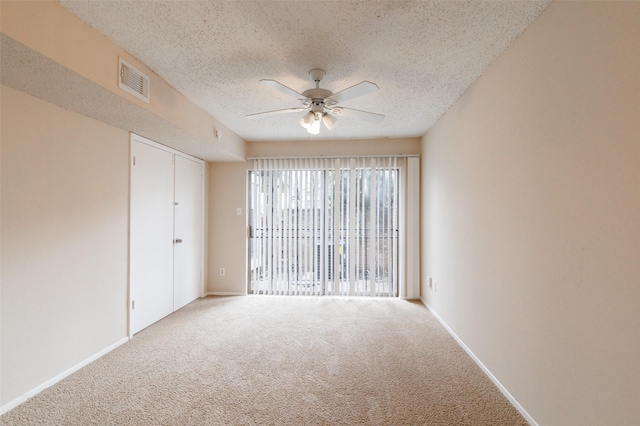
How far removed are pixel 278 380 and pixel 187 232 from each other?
2.70 meters

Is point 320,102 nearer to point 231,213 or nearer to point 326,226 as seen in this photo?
point 326,226

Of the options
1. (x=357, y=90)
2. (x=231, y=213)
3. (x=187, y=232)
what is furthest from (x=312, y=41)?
(x=231, y=213)

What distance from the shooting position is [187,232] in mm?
4211

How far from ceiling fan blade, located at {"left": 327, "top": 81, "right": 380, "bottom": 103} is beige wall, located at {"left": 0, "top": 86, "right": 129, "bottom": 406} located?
2144 mm

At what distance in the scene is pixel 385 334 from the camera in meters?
3.15

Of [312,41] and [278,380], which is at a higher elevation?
[312,41]

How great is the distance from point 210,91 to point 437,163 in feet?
8.89

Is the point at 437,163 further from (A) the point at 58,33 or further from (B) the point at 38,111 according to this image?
(B) the point at 38,111

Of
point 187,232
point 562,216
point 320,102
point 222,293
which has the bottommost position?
point 222,293

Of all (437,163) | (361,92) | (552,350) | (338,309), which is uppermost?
(361,92)

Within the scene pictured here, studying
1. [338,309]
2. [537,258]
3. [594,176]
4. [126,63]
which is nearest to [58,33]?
[126,63]

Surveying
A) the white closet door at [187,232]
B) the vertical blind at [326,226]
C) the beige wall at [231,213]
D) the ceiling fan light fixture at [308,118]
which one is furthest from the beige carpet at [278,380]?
the ceiling fan light fixture at [308,118]

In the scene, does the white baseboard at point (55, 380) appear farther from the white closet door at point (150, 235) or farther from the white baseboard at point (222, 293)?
the white baseboard at point (222, 293)

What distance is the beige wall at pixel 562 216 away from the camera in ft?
3.87
